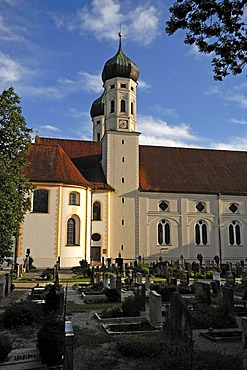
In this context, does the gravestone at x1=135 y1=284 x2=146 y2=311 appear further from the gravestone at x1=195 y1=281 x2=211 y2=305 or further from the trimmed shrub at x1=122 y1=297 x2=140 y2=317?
the gravestone at x1=195 y1=281 x2=211 y2=305

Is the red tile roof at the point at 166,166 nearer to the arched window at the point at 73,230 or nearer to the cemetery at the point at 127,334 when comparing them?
the arched window at the point at 73,230

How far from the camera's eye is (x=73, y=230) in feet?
102

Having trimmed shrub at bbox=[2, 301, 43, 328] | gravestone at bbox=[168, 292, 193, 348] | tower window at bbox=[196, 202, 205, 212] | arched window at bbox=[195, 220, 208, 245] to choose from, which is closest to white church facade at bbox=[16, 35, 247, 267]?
arched window at bbox=[195, 220, 208, 245]

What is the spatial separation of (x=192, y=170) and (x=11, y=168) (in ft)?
77.3

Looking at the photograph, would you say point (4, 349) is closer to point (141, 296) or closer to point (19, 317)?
point (19, 317)

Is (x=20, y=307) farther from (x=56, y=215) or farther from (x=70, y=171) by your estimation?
(x=70, y=171)

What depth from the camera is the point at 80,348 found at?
7.88 m

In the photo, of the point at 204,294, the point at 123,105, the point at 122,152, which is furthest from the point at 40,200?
the point at 204,294

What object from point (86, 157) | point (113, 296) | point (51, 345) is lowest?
point (113, 296)

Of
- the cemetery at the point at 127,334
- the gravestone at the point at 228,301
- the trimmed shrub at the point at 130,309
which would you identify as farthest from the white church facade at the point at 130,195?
the gravestone at the point at 228,301

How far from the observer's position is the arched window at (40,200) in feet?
98.7

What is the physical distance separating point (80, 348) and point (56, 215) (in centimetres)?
2247

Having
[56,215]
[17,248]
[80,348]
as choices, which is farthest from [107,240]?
[80,348]

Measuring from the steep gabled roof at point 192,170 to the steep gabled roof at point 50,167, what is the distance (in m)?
7.42
